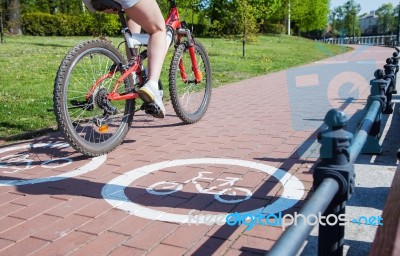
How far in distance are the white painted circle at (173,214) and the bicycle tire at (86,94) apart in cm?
59

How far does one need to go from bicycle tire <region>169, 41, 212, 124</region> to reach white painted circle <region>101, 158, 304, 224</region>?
1388 millimetres

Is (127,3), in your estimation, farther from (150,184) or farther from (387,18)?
(387,18)

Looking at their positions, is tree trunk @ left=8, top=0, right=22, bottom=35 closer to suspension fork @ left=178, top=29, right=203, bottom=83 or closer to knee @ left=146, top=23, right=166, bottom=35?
suspension fork @ left=178, top=29, right=203, bottom=83

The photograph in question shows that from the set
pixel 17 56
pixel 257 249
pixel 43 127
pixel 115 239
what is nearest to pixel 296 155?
pixel 257 249

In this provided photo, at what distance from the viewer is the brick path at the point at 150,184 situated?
7.73 ft

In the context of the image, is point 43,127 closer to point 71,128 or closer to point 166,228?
point 71,128

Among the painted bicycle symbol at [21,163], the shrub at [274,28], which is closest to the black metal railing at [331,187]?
the painted bicycle symbol at [21,163]

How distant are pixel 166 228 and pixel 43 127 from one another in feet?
10.4

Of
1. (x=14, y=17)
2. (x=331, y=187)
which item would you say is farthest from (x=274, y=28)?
(x=331, y=187)

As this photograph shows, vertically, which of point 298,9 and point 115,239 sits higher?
point 298,9

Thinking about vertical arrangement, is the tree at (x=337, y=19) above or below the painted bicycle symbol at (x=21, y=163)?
above

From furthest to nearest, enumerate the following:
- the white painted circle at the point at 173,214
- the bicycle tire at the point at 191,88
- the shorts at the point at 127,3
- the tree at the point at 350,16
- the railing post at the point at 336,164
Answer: the tree at the point at 350,16 < the bicycle tire at the point at 191,88 < the shorts at the point at 127,3 < the white painted circle at the point at 173,214 < the railing post at the point at 336,164

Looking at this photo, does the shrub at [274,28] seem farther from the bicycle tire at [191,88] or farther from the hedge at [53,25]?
the bicycle tire at [191,88]

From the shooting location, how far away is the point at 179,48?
5.12 metres
